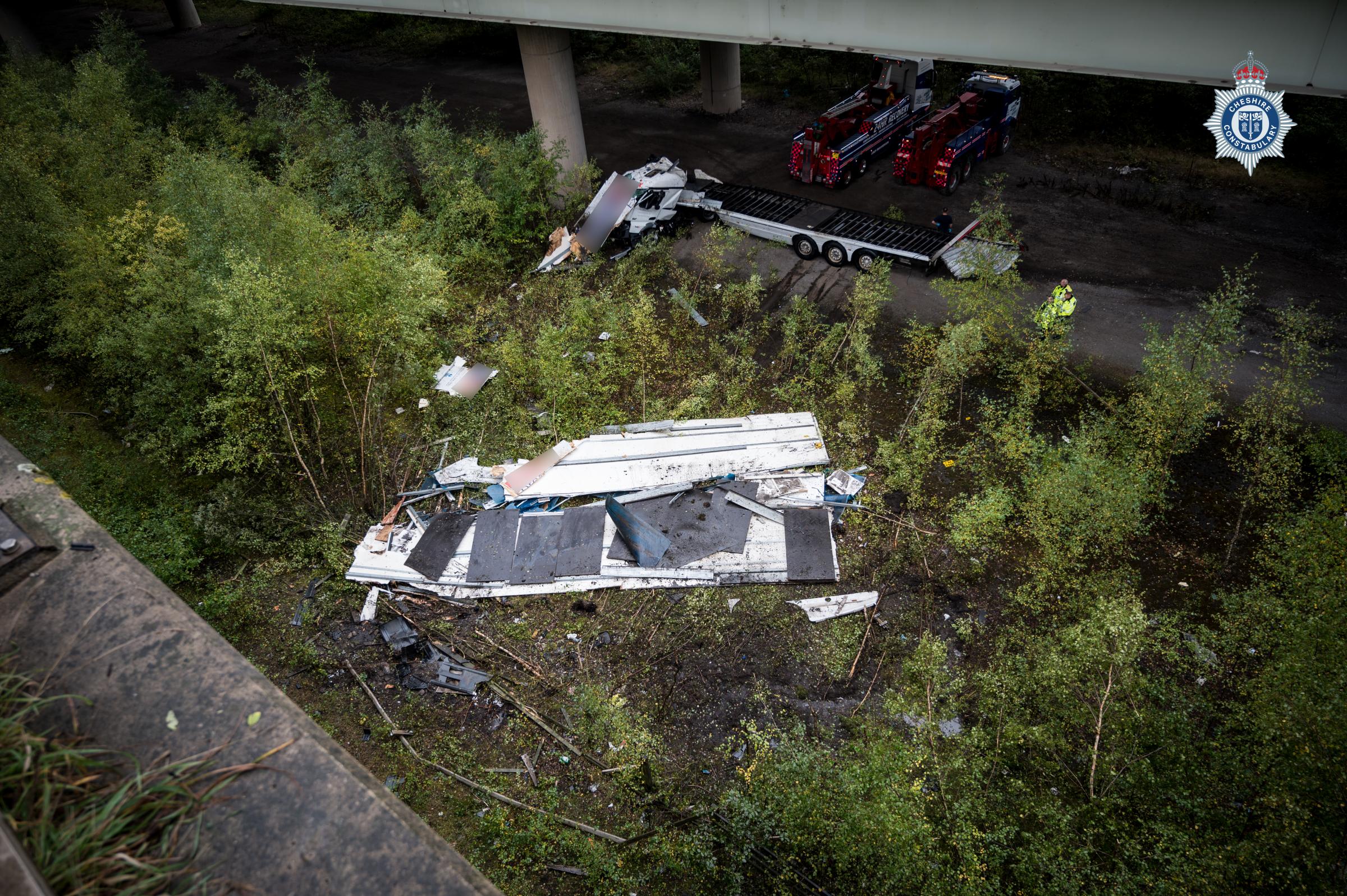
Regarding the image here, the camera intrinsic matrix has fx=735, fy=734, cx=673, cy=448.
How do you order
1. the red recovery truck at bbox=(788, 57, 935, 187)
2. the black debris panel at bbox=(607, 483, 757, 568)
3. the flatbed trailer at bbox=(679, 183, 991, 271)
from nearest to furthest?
1. the black debris panel at bbox=(607, 483, 757, 568)
2. the flatbed trailer at bbox=(679, 183, 991, 271)
3. the red recovery truck at bbox=(788, 57, 935, 187)

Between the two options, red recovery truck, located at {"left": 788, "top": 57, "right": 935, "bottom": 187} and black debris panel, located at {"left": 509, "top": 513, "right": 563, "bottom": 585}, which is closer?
black debris panel, located at {"left": 509, "top": 513, "right": 563, "bottom": 585}

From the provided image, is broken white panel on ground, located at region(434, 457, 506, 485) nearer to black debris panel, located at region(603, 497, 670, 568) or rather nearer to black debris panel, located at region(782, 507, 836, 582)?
black debris panel, located at region(603, 497, 670, 568)

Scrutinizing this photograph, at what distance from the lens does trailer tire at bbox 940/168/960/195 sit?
15558 millimetres

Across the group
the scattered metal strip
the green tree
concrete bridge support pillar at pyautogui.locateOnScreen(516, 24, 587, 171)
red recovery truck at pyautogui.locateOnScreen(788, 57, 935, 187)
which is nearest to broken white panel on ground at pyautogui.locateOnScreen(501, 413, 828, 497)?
the scattered metal strip

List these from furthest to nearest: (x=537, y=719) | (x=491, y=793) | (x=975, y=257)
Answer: (x=975, y=257) → (x=537, y=719) → (x=491, y=793)

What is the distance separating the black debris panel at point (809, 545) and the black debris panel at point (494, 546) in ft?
11.5

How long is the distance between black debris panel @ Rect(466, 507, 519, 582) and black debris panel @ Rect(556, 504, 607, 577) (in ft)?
2.10

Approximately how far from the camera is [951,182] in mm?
15711

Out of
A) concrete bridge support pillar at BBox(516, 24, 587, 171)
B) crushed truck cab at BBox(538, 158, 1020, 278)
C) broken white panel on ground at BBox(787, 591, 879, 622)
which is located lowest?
broken white panel on ground at BBox(787, 591, 879, 622)

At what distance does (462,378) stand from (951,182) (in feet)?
36.2

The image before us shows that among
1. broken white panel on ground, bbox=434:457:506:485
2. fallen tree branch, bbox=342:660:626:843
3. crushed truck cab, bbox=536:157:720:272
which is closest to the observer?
fallen tree branch, bbox=342:660:626:843

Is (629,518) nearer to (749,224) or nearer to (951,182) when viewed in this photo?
(749,224)

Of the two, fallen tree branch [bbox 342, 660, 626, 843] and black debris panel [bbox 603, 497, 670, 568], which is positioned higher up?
black debris panel [bbox 603, 497, 670, 568]

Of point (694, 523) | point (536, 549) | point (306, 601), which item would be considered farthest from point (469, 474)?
point (694, 523)
